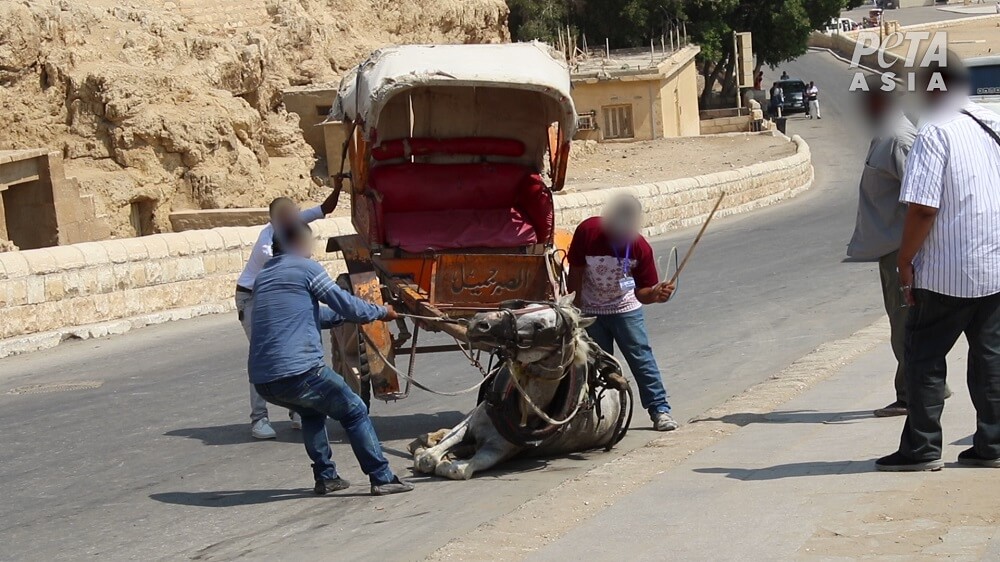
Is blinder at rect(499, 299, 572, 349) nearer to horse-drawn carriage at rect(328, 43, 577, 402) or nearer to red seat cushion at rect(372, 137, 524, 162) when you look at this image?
horse-drawn carriage at rect(328, 43, 577, 402)

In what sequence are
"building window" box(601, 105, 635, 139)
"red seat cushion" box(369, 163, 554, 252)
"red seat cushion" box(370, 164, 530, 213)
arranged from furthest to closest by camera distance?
"building window" box(601, 105, 635, 139)
"red seat cushion" box(370, 164, 530, 213)
"red seat cushion" box(369, 163, 554, 252)

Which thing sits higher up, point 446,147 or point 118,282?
point 446,147

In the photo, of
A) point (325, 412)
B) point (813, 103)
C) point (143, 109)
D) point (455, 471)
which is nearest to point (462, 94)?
point (455, 471)

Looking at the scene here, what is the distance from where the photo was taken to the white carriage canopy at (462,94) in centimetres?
974

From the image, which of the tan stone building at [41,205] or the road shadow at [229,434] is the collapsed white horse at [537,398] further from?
the tan stone building at [41,205]

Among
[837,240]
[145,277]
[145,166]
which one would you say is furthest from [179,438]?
[145,166]

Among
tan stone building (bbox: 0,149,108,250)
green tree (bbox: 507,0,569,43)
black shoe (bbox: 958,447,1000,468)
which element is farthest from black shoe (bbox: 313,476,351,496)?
green tree (bbox: 507,0,569,43)

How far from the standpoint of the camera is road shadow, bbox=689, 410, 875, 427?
8.56m

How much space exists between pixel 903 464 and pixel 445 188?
542cm

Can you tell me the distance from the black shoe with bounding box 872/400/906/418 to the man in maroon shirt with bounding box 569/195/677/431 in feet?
4.67

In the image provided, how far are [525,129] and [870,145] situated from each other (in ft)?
11.3

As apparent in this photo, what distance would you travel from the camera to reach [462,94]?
11117mm

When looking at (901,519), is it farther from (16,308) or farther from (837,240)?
(837,240)

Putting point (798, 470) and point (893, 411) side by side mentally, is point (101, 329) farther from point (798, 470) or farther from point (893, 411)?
point (798, 470)
